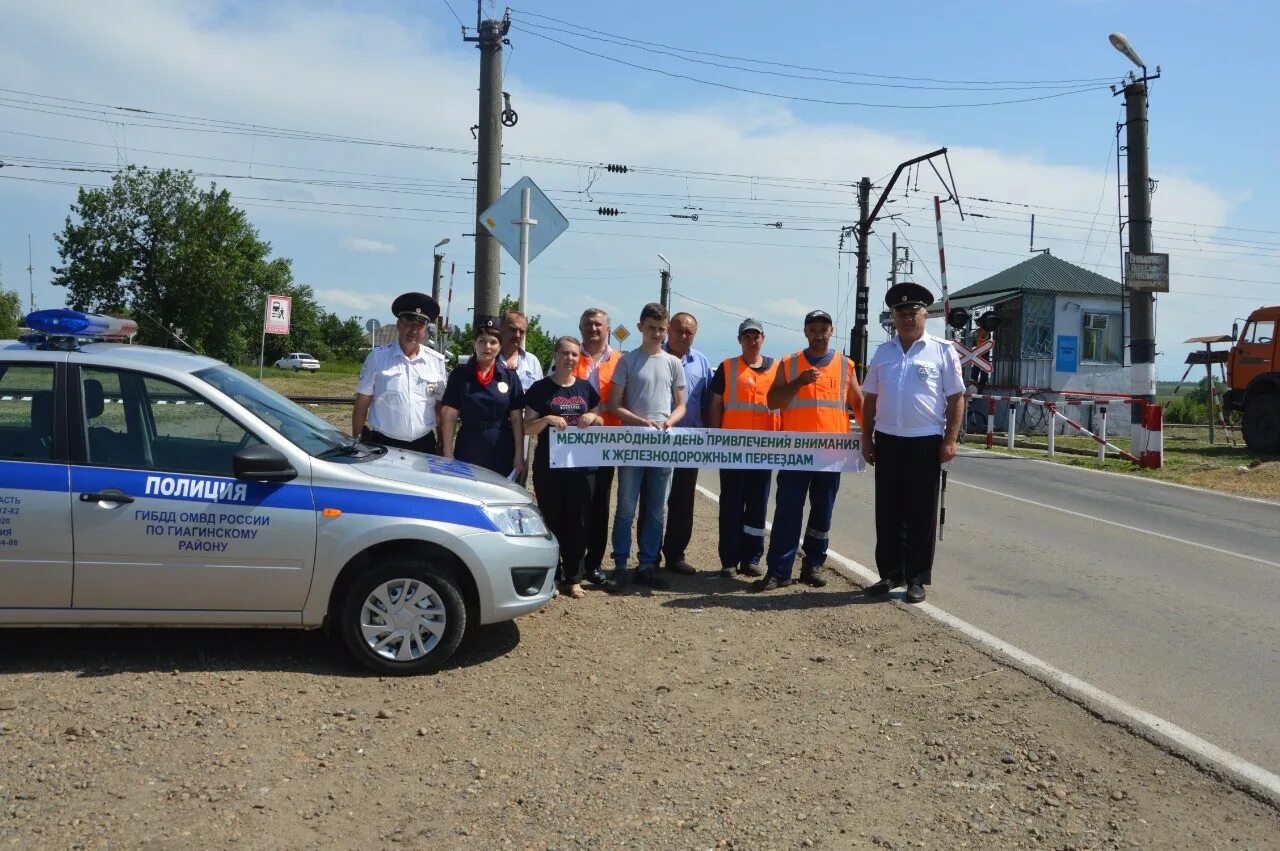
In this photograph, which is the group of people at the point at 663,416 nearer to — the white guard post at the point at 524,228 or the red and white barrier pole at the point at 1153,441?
the white guard post at the point at 524,228

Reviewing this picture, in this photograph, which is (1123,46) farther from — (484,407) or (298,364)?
(298,364)

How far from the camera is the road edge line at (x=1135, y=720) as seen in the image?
438 centimetres

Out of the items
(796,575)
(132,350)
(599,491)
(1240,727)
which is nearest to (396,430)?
(599,491)

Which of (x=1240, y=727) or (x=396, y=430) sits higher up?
(x=396, y=430)

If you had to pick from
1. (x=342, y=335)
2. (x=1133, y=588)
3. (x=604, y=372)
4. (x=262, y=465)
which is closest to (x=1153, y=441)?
(x=1133, y=588)

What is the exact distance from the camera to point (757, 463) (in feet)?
25.0

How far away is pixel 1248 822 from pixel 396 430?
5276 millimetres

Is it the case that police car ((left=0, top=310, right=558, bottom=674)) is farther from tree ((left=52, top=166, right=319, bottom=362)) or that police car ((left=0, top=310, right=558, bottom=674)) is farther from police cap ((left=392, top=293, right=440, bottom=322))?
tree ((left=52, top=166, right=319, bottom=362))

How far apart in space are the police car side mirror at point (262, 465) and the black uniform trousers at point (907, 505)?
3.85m

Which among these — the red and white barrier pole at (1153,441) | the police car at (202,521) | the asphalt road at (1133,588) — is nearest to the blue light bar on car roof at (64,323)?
the police car at (202,521)

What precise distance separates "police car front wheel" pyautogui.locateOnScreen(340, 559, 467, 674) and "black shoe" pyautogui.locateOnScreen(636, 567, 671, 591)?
232 cm

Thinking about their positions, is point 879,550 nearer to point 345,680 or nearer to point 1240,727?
point 1240,727

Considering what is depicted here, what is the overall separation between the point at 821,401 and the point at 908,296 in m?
0.99

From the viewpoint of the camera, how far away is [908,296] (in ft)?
23.2
